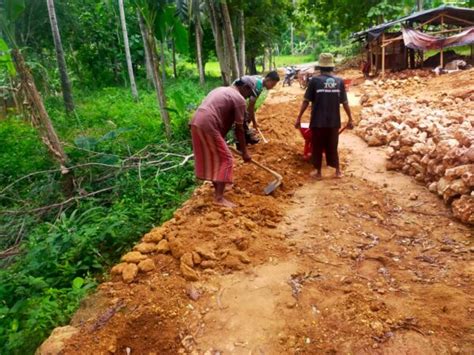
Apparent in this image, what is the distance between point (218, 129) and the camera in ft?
13.3

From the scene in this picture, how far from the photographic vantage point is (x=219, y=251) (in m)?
3.40

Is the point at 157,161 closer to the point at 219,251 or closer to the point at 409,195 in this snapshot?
the point at 219,251

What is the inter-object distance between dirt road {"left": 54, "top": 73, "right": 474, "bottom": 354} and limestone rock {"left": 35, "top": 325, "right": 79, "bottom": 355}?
6 cm

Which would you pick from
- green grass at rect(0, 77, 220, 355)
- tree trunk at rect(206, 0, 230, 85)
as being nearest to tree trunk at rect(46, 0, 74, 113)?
green grass at rect(0, 77, 220, 355)

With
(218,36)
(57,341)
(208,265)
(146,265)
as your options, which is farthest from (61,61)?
(57,341)

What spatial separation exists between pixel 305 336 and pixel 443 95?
8.66 meters

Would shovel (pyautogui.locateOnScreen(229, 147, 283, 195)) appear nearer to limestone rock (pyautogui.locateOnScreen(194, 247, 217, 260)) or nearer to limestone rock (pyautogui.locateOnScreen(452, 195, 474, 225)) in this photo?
limestone rock (pyautogui.locateOnScreen(194, 247, 217, 260))

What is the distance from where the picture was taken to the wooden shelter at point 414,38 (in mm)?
14531

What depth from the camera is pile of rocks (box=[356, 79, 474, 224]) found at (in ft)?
13.1

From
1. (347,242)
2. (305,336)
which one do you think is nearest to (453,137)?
(347,242)

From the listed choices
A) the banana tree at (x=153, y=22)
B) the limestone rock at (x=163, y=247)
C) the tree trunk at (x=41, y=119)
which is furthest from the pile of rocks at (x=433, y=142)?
the tree trunk at (x=41, y=119)

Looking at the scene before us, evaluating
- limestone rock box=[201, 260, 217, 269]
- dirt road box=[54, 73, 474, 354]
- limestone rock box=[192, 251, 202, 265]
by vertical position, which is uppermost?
limestone rock box=[192, 251, 202, 265]

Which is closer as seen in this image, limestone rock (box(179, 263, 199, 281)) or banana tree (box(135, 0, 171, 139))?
limestone rock (box(179, 263, 199, 281))

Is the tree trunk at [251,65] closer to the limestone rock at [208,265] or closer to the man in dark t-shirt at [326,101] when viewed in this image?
the man in dark t-shirt at [326,101]
